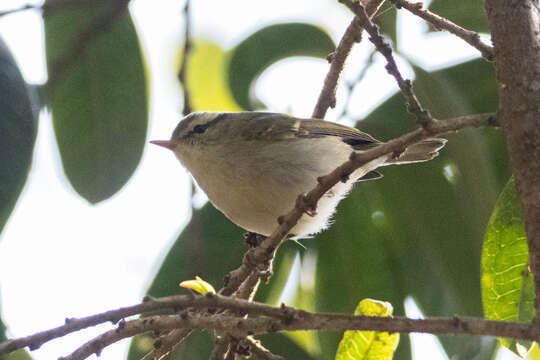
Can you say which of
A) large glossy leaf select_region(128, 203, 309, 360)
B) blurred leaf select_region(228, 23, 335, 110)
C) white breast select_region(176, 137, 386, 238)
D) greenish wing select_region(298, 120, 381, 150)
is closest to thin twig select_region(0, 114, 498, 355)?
large glossy leaf select_region(128, 203, 309, 360)

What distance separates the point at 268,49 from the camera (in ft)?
11.0

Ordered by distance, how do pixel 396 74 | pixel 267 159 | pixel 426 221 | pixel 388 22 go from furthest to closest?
pixel 267 159 → pixel 388 22 → pixel 426 221 → pixel 396 74

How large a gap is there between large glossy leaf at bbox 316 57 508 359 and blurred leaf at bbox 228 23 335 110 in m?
0.52

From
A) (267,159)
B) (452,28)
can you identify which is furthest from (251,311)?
(267,159)

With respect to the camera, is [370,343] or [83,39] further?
[83,39]

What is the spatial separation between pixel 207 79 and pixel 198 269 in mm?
1532

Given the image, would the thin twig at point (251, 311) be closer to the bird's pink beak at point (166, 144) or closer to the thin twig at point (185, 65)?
the thin twig at point (185, 65)

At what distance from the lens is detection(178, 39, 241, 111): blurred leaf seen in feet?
13.0

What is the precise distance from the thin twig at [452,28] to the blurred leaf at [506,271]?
394 mm

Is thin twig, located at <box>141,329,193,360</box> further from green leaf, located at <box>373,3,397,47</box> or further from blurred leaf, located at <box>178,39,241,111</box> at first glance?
blurred leaf, located at <box>178,39,241,111</box>

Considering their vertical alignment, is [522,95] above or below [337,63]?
below

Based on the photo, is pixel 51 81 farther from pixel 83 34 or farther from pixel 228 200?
pixel 228 200

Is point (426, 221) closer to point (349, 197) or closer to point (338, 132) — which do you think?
point (349, 197)

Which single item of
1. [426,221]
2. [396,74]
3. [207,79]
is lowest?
[426,221]
